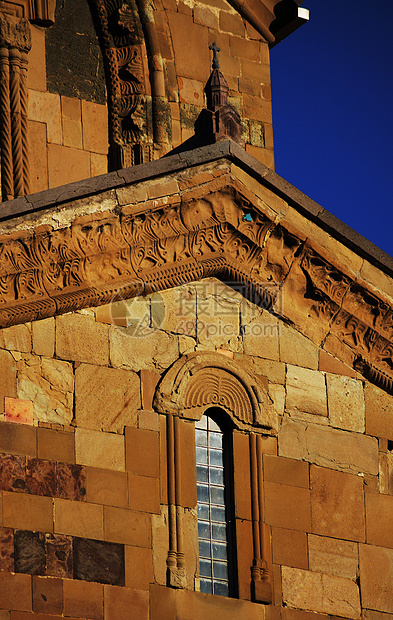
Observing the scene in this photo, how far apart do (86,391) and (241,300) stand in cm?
200

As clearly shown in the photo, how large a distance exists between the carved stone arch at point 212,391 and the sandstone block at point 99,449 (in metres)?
0.58

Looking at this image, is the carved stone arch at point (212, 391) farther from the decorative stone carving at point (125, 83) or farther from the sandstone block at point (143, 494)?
the decorative stone carving at point (125, 83)

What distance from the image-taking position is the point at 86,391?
14258 millimetres

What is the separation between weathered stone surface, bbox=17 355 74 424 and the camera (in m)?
14.0

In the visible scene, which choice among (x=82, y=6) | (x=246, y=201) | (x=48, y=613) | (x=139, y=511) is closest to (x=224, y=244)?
(x=246, y=201)

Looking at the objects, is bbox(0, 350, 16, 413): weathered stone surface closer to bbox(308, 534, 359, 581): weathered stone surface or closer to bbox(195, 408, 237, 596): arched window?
bbox(195, 408, 237, 596): arched window

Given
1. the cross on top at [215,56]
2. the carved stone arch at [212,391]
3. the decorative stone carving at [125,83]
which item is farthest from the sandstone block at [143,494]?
the decorative stone carving at [125,83]

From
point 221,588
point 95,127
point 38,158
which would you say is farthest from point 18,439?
point 95,127

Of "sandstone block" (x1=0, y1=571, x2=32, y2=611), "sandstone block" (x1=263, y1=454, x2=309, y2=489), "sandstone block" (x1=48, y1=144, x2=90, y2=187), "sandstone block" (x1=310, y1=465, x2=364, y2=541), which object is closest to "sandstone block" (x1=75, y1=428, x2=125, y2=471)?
"sandstone block" (x1=0, y1=571, x2=32, y2=611)

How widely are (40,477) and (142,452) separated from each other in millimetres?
1074

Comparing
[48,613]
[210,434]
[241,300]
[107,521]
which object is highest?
[241,300]

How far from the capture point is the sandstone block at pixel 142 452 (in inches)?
560

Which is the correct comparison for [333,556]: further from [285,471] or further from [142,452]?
[142,452]

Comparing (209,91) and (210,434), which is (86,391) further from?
(209,91)
